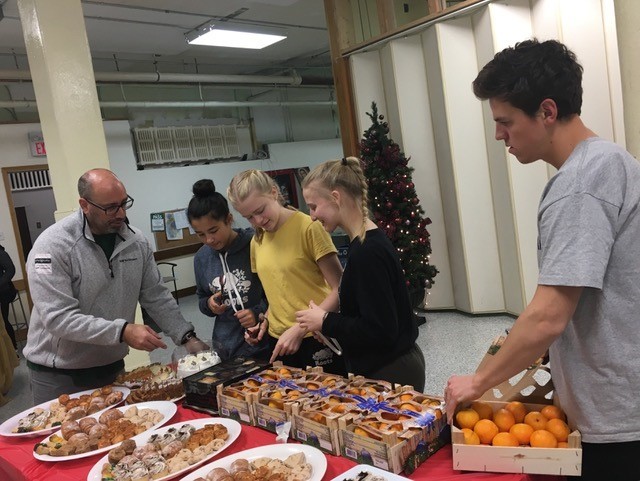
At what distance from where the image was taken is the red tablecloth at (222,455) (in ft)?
4.43

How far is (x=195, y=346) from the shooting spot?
238cm

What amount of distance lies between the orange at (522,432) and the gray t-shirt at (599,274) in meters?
0.11

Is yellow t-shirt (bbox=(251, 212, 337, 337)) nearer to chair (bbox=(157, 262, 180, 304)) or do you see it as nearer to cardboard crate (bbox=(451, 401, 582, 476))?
cardboard crate (bbox=(451, 401, 582, 476))

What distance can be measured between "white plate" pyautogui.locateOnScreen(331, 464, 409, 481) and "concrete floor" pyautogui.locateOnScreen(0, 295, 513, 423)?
106 inches

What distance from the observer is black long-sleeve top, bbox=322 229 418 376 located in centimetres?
182

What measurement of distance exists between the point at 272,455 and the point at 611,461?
0.87 metres

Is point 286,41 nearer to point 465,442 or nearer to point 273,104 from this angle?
point 273,104

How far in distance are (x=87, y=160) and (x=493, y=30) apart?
3712mm

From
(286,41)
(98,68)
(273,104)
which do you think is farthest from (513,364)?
(273,104)

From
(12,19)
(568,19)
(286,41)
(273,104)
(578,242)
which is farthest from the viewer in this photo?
(273,104)

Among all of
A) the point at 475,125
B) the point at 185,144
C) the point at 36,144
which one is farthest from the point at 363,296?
the point at 185,144

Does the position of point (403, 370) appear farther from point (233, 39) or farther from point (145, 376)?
point (233, 39)

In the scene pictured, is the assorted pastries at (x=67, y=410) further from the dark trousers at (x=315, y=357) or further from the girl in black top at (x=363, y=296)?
the girl in black top at (x=363, y=296)

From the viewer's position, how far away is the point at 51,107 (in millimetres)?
3793
